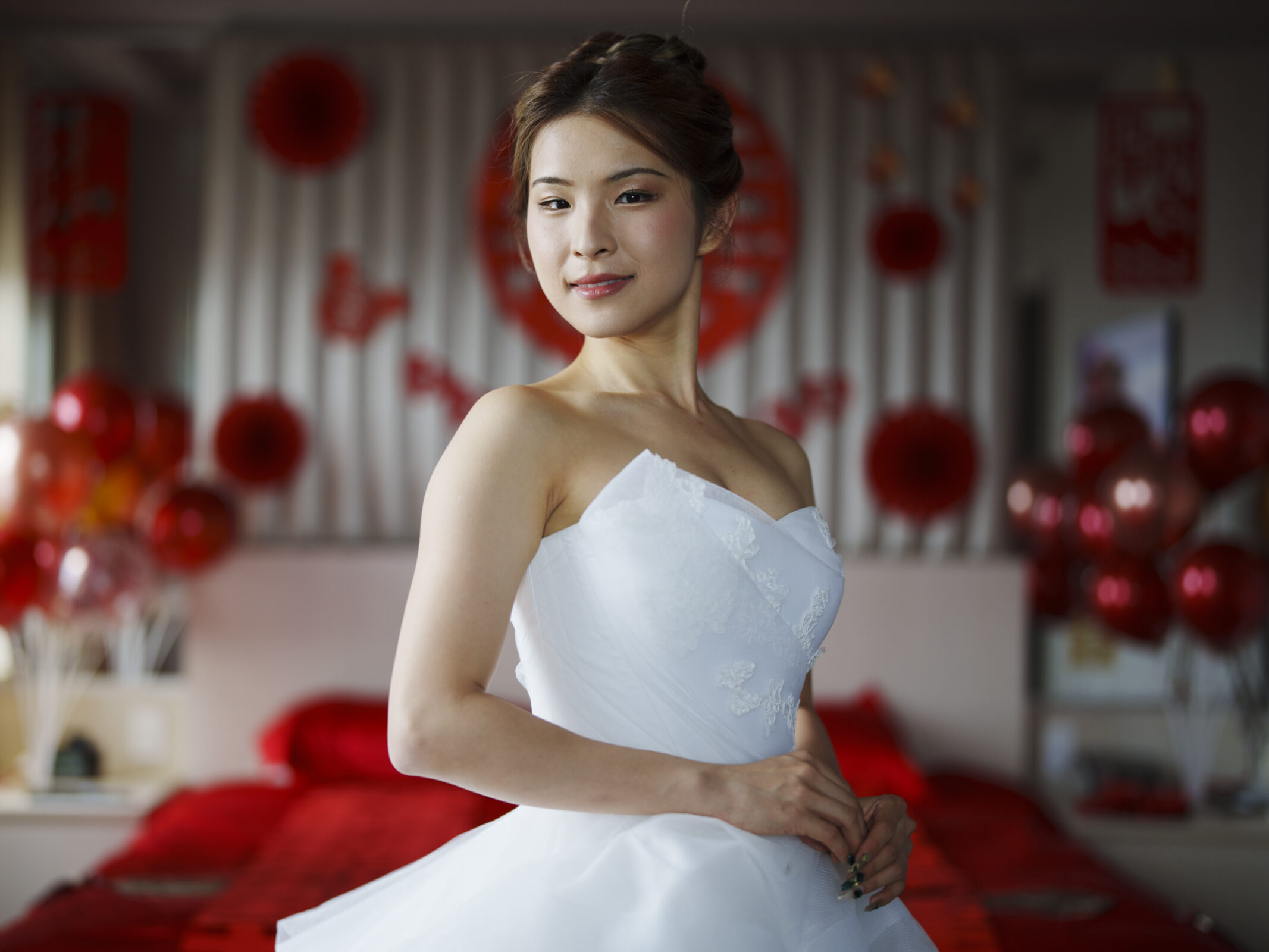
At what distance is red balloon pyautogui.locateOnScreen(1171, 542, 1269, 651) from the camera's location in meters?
2.73

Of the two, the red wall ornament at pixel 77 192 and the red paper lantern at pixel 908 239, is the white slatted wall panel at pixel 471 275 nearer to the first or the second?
the red paper lantern at pixel 908 239

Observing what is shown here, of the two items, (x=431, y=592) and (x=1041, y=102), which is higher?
(x=1041, y=102)

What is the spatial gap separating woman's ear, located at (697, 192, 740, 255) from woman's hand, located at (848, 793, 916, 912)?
1.70ft

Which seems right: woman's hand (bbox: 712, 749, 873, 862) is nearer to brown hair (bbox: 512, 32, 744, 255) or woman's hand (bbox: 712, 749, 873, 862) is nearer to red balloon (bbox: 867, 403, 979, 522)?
brown hair (bbox: 512, 32, 744, 255)

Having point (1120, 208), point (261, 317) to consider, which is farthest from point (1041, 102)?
point (261, 317)

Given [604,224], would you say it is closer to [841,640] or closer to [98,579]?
[98,579]

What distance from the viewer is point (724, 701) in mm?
959

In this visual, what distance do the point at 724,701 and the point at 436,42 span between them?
9.86 ft

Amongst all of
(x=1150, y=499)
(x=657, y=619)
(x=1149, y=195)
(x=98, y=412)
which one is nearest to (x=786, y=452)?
(x=657, y=619)

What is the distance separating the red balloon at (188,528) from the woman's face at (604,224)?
2364mm

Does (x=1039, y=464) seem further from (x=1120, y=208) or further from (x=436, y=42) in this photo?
(x=436, y=42)

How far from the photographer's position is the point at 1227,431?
2.78m

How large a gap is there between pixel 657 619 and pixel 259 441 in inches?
107

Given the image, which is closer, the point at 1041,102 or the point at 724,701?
the point at 724,701
